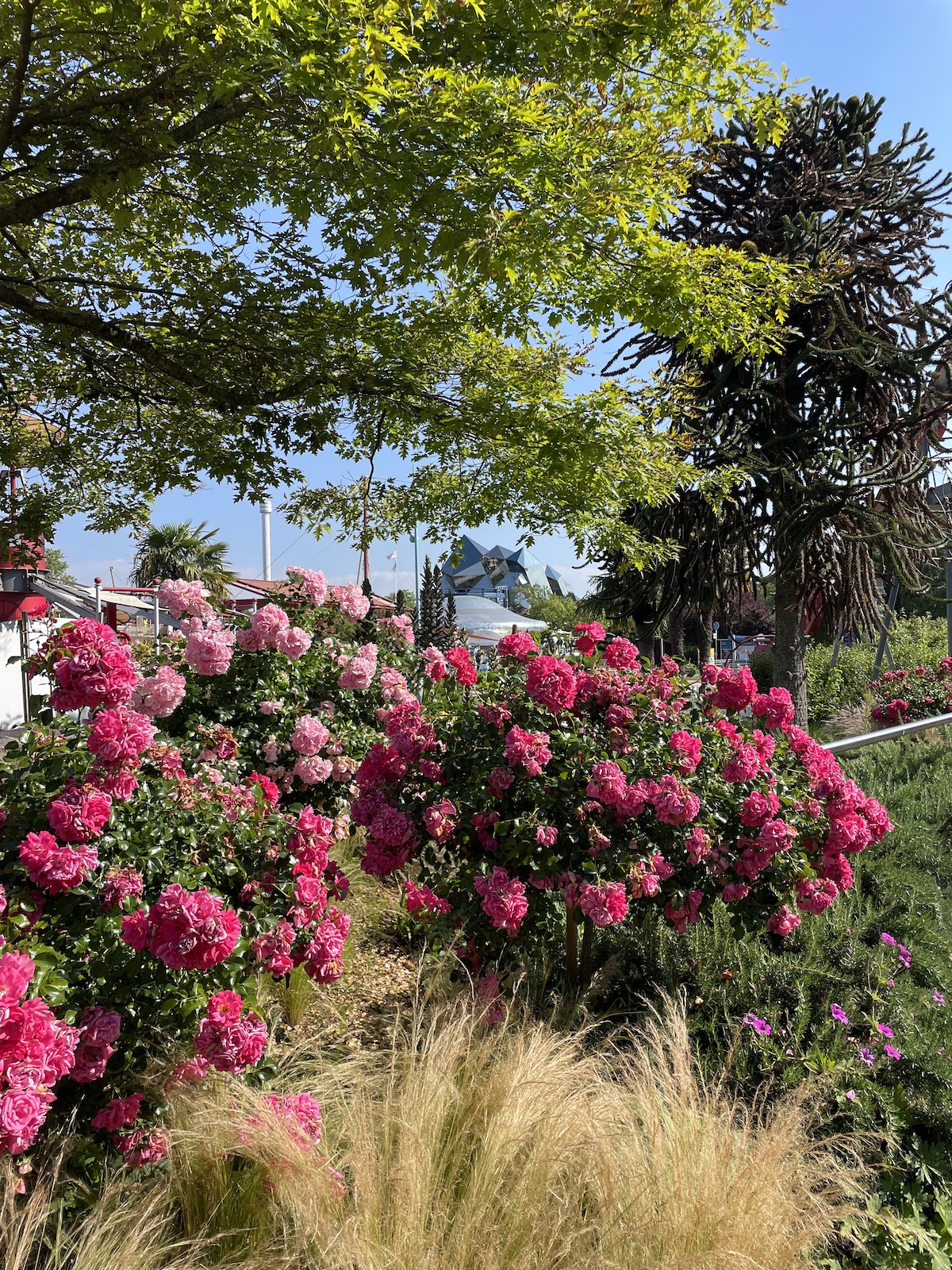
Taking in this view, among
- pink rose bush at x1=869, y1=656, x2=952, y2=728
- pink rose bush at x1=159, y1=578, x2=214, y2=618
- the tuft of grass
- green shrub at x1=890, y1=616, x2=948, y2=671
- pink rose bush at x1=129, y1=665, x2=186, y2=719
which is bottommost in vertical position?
the tuft of grass

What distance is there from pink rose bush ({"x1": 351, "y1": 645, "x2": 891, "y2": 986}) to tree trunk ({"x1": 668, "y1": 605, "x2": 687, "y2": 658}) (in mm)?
8202

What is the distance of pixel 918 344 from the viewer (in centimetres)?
1071

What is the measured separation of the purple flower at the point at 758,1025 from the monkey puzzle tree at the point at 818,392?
778 cm

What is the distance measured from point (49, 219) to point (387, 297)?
3399mm

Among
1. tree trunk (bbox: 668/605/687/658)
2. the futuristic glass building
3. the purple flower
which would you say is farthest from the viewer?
the futuristic glass building

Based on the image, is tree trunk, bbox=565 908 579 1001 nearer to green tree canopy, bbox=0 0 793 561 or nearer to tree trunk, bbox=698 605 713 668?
green tree canopy, bbox=0 0 793 561

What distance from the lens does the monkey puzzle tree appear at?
10312mm

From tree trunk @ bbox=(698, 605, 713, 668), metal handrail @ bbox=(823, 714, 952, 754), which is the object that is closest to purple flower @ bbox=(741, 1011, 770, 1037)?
metal handrail @ bbox=(823, 714, 952, 754)

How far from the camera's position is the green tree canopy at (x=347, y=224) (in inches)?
169

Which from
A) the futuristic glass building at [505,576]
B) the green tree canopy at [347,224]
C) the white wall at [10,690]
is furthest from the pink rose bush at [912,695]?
the futuristic glass building at [505,576]

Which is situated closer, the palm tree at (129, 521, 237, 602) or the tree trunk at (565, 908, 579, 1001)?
Answer: the tree trunk at (565, 908, 579, 1001)

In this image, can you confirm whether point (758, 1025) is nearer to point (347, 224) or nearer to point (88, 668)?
point (88, 668)

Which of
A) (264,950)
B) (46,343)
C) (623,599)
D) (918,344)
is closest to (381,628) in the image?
(264,950)

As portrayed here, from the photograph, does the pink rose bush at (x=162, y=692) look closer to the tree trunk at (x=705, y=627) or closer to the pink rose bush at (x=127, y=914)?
the pink rose bush at (x=127, y=914)
